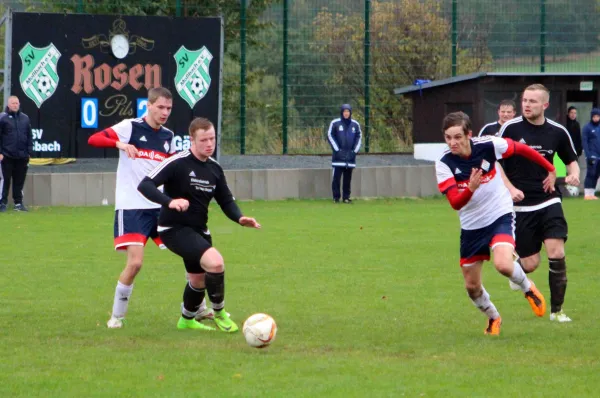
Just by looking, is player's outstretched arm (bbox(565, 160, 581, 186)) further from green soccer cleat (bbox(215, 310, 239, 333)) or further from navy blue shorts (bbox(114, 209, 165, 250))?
navy blue shorts (bbox(114, 209, 165, 250))

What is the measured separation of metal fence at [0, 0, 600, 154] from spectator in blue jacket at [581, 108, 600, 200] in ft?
8.47

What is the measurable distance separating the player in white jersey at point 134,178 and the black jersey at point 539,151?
9.82ft

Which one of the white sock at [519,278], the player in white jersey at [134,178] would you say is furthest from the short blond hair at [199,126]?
the white sock at [519,278]

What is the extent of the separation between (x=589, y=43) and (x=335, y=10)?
6.32 m

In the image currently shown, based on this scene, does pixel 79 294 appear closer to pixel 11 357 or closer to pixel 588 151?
pixel 11 357

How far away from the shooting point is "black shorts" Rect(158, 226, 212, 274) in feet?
27.6

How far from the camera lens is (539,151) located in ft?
31.6

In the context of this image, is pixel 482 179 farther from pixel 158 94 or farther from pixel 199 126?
pixel 158 94

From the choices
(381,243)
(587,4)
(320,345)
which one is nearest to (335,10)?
(587,4)

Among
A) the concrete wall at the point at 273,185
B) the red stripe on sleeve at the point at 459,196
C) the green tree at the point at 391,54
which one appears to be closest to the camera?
the red stripe on sleeve at the point at 459,196

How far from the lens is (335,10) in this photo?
82.1ft

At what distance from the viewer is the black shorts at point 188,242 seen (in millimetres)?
8414

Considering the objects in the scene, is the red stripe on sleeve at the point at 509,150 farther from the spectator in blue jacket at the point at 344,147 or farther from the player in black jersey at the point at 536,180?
the spectator in blue jacket at the point at 344,147

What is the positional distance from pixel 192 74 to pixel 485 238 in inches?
593
